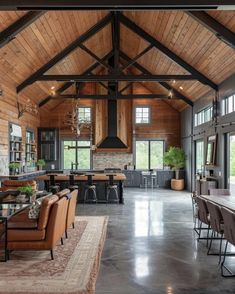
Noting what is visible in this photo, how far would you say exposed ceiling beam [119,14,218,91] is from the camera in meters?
10.4

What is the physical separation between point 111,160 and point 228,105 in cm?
758

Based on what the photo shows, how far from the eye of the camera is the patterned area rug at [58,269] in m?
3.69

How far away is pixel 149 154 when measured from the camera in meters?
16.2

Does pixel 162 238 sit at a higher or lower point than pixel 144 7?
lower

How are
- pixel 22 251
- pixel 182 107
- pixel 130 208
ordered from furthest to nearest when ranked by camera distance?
pixel 182 107
pixel 130 208
pixel 22 251

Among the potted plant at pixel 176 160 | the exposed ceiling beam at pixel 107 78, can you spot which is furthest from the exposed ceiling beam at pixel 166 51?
the potted plant at pixel 176 160

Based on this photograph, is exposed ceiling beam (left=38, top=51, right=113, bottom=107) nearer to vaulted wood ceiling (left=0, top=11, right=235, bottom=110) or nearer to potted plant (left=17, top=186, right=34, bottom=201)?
vaulted wood ceiling (left=0, top=11, right=235, bottom=110)

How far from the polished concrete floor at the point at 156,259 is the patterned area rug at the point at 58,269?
17 cm

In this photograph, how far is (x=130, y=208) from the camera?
31.2 ft

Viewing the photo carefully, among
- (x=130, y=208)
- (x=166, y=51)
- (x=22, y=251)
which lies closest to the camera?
(x=22, y=251)

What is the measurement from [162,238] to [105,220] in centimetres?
188

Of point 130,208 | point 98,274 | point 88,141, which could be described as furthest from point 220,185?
point 88,141

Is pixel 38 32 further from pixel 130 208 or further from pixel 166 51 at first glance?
pixel 130 208

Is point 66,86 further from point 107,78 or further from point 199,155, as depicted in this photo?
point 199,155
